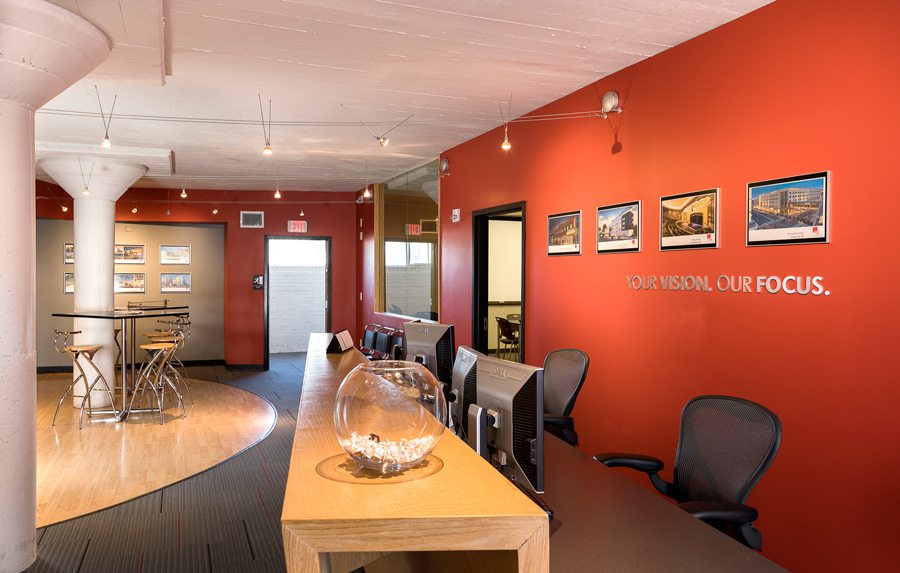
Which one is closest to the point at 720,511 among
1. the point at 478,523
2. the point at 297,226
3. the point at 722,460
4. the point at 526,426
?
the point at 722,460

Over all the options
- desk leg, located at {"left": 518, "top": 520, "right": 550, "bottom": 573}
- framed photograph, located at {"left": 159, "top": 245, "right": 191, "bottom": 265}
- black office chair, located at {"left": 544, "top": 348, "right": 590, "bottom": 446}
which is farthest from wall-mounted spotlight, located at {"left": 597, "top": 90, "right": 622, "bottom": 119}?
framed photograph, located at {"left": 159, "top": 245, "right": 191, "bottom": 265}

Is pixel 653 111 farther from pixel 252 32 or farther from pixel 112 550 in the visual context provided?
pixel 112 550

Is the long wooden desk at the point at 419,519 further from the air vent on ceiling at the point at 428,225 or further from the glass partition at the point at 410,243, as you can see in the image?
the air vent on ceiling at the point at 428,225

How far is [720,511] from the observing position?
7.99 ft

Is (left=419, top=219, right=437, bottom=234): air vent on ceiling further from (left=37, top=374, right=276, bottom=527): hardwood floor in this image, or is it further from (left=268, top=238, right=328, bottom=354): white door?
(left=268, top=238, right=328, bottom=354): white door

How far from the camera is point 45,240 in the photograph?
36.0ft

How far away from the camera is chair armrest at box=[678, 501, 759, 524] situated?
95.0 inches

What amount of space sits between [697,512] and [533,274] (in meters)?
3.81

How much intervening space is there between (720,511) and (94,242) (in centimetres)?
765

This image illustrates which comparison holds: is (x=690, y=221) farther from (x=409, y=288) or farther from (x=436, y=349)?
(x=409, y=288)

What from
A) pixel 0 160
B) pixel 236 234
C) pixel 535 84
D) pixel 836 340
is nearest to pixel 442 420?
pixel 836 340

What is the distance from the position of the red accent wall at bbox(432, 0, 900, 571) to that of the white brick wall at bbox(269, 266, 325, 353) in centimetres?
897

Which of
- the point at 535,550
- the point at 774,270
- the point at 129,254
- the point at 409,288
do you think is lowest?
the point at 535,550

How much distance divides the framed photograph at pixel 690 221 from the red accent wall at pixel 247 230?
27.3 ft
